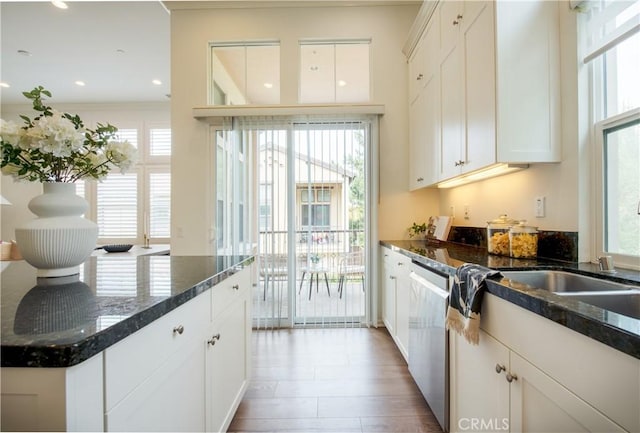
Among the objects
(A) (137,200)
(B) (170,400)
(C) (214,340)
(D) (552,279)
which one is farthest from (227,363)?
(A) (137,200)

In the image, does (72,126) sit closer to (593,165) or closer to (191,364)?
(191,364)

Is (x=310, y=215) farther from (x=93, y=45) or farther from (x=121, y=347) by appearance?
(x=93, y=45)

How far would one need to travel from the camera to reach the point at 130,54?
3855 mm

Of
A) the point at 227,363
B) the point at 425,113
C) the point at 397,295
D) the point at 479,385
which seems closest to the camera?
the point at 479,385

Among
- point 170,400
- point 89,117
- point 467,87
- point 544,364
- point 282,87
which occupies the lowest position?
point 170,400

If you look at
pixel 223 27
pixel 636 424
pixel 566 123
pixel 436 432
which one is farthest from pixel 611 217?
pixel 223 27

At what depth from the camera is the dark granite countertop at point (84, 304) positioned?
539 mm

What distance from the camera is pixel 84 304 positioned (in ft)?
2.62

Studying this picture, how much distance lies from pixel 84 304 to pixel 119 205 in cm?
553

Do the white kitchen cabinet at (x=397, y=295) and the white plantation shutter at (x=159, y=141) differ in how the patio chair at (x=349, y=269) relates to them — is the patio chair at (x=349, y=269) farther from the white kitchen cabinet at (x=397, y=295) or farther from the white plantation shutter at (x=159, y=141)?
the white plantation shutter at (x=159, y=141)

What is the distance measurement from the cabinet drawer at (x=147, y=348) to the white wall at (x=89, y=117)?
17.9 ft

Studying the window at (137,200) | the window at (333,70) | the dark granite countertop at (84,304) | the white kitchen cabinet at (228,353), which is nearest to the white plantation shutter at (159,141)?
the window at (137,200)

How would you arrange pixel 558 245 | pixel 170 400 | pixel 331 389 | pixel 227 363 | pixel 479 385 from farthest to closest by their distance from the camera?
pixel 331 389
pixel 558 245
pixel 227 363
pixel 479 385
pixel 170 400

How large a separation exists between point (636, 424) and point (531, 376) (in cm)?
31
